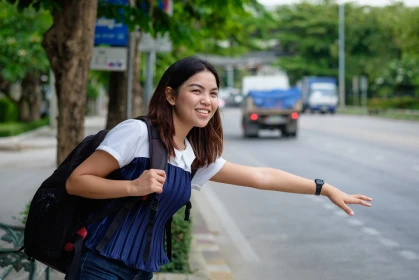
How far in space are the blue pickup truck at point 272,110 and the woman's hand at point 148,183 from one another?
2413 cm

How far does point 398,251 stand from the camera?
308 inches

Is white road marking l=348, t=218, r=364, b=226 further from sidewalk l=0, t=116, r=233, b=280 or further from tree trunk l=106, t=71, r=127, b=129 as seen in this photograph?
tree trunk l=106, t=71, r=127, b=129

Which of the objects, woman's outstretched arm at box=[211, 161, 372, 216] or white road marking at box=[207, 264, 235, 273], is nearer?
woman's outstretched arm at box=[211, 161, 372, 216]

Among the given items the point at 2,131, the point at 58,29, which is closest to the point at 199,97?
the point at 58,29

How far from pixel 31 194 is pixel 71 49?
15.0ft

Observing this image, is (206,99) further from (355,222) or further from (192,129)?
(355,222)

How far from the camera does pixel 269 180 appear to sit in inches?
136

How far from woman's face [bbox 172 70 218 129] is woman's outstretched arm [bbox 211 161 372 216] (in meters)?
0.38

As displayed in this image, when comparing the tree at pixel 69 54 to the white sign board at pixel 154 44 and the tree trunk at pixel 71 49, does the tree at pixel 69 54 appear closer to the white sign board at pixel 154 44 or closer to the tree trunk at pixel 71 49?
the tree trunk at pixel 71 49

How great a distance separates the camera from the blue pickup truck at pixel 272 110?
2703 cm

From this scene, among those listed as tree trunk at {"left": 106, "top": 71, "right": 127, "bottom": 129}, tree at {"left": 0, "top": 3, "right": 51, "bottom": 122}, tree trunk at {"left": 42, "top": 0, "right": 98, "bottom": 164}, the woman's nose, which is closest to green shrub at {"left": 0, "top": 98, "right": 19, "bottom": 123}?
tree at {"left": 0, "top": 3, "right": 51, "bottom": 122}

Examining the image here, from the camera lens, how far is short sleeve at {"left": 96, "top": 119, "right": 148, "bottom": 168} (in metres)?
2.93

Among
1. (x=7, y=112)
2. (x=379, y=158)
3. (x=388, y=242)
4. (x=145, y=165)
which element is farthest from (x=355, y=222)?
(x=7, y=112)

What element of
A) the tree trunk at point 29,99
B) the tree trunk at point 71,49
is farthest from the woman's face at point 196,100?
the tree trunk at point 29,99
